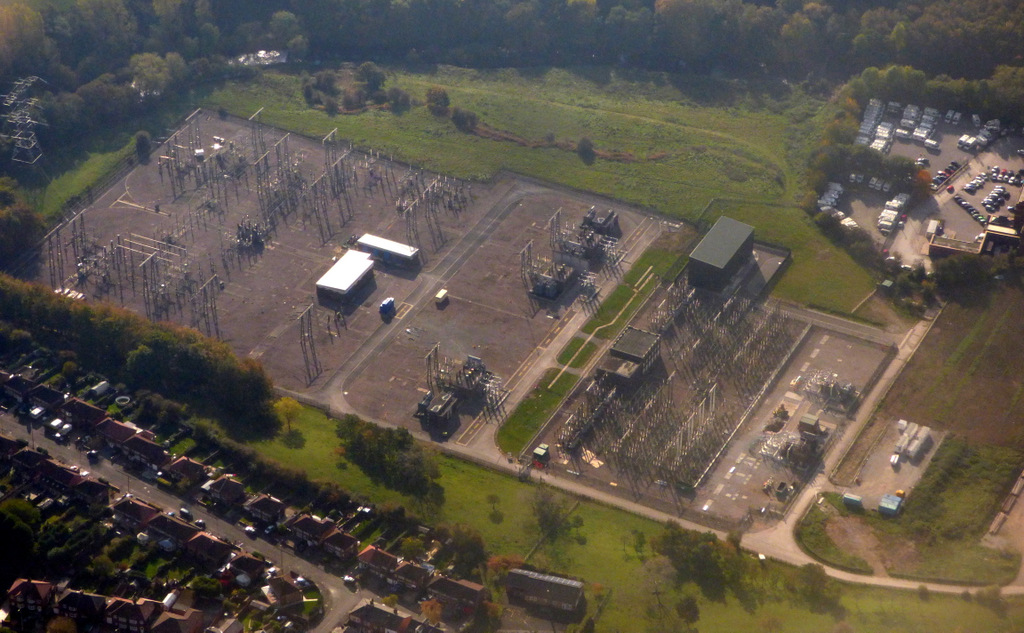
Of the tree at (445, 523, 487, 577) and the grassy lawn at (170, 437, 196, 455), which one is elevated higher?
the tree at (445, 523, 487, 577)

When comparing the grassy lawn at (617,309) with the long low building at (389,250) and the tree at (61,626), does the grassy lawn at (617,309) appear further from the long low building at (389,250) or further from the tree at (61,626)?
the tree at (61,626)

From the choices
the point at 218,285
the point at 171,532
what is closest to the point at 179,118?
the point at 218,285

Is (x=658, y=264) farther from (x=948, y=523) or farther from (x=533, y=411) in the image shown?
(x=948, y=523)

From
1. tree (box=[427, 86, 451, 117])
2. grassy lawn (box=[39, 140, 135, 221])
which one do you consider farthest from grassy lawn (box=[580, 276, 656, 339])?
grassy lawn (box=[39, 140, 135, 221])

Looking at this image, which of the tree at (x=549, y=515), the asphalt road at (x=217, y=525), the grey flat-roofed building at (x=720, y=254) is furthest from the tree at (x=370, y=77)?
the tree at (x=549, y=515)

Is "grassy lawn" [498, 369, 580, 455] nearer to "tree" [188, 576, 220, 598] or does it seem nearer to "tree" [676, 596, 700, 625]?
"tree" [676, 596, 700, 625]

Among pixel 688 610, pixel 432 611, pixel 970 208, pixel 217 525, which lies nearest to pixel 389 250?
pixel 217 525
